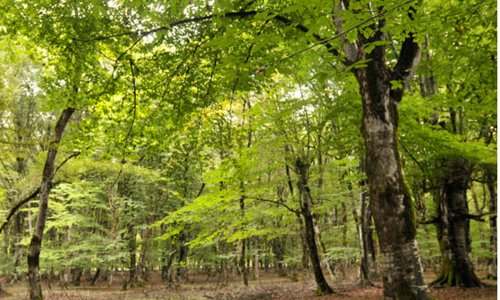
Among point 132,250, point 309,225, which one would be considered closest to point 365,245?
point 309,225

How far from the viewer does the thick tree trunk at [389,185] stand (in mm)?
5297

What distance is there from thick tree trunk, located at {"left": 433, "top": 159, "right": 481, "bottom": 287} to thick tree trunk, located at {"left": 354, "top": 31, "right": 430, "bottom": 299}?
816cm

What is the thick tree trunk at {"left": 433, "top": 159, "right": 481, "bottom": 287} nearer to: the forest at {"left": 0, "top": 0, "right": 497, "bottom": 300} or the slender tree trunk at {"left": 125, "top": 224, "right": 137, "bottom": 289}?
the forest at {"left": 0, "top": 0, "right": 497, "bottom": 300}

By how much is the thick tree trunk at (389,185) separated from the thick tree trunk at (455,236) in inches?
321

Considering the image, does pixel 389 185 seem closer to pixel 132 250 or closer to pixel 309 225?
pixel 309 225

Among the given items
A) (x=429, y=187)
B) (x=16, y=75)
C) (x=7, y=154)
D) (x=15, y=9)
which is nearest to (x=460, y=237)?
(x=429, y=187)

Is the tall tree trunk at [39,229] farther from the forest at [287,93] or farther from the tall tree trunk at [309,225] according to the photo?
the tall tree trunk at [309,225]

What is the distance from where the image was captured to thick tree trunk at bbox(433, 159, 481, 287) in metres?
12.6

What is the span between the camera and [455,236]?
12.9 m

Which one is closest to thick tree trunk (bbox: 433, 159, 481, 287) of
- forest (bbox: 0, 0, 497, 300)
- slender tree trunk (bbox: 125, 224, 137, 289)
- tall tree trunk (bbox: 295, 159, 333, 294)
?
forest (bbox: 0, 0, 497, 300)

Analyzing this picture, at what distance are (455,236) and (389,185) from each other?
9491 millimetres

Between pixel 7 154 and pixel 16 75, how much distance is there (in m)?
15.0

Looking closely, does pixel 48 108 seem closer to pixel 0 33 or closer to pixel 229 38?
pixel 0 33

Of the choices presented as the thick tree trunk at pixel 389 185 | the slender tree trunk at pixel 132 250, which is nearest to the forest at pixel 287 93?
the thick tree trunk at pixel 389 185
